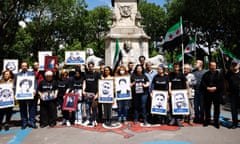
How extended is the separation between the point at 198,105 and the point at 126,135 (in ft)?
9.71

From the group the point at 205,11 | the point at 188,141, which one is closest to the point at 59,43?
the point at 205,11

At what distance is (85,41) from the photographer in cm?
4531

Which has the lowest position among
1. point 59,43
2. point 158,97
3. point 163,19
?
point 158,97

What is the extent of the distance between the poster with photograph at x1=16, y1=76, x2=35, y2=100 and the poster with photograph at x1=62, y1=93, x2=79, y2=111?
3.66ft

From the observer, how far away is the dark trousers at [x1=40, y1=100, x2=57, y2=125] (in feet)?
26.3

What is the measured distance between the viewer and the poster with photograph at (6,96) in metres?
7.52

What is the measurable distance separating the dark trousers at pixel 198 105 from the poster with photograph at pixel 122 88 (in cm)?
235

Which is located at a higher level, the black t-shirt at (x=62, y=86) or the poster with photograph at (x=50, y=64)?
the poster with photograph at (x=50, y=64)

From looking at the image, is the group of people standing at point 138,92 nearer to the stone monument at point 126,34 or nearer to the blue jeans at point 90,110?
the blue jeans at point 90,110

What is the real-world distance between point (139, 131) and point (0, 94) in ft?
15.1

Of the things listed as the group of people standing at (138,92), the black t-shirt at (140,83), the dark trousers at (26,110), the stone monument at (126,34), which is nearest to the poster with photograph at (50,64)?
the group of people standing at (138,92)

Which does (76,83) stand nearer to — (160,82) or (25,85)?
(25,85)

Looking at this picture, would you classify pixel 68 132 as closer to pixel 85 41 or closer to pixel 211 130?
pixel 211 130

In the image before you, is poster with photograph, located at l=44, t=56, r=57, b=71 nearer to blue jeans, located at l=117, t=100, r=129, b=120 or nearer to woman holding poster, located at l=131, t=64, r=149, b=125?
blue jeans, located at l=117, t=100, r=129, b=120
